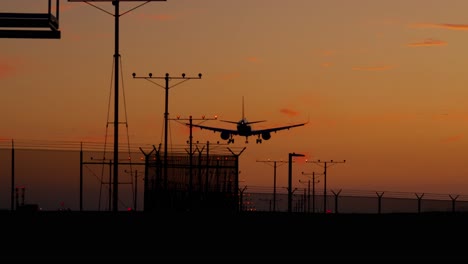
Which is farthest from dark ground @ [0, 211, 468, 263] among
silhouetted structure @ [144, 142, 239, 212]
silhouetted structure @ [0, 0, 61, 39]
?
silhouetted structure @ [144, 142, 239, 212]

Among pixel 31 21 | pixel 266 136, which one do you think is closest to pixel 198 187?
pixel 31 21

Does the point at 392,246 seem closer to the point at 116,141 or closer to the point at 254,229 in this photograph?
the point at 254,229

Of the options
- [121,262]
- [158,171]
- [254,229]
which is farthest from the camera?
[158,171]

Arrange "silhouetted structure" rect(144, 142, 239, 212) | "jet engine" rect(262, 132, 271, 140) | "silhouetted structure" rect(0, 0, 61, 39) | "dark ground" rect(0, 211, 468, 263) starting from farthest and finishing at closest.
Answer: "jet engine" rect(262, 132, 271, 140), "silhouetted structure" rect(144, 142, 239, 212), "silhouetted structure" rect(0, 0, 61, 39), "dark ground" rect(0, 211, 468, 263)

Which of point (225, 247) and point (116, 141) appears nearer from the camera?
point (225, 247)

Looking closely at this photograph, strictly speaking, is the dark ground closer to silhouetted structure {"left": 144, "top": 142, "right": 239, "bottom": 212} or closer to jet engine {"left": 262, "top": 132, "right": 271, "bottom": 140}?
silhouetted structure {"left": 144, "top": 142, "right": 239, "bottom": 212}

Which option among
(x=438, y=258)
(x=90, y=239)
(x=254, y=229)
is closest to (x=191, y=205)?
(x=254, y=229)

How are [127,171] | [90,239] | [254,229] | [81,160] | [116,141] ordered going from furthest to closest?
[127,171]
[81,160]
[116,141]
[254,229]
[90,239]

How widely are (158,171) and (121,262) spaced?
32.3 metres

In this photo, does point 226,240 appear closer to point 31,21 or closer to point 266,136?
point 31,21

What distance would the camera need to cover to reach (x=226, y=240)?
92.4 feet

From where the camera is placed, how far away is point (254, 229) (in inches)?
1326

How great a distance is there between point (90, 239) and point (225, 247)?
3820mm

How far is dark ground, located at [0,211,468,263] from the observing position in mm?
22781
